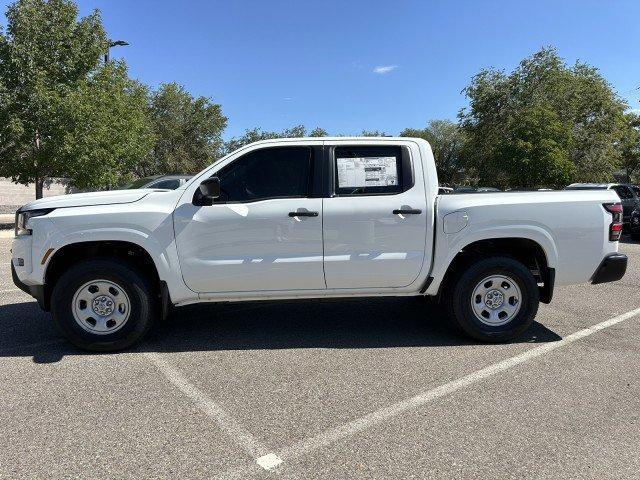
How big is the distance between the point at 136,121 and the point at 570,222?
17212mm

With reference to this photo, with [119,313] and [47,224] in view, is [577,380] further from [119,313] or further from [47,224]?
[47,224]

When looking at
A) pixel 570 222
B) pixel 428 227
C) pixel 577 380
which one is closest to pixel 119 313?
pixel 428 227

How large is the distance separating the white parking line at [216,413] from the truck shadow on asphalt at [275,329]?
54 centimetres

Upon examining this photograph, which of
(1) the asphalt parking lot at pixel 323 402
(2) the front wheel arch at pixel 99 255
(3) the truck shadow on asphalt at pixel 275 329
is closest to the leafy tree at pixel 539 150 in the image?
(1) the asphalt parking lot at pixel 323 402

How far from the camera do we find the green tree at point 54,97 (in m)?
14.0

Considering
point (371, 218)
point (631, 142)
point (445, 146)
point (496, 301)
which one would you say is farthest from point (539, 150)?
point (445, 146)

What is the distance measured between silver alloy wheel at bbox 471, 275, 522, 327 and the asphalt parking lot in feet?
0.94

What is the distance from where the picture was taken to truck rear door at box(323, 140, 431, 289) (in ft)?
14.7

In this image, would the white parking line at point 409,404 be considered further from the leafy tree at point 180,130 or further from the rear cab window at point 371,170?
the leafy tree at point 180,130

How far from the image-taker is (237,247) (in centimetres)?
443

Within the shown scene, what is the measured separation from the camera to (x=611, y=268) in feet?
15.4

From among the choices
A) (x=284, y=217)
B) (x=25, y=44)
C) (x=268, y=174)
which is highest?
(x=25, y=44)

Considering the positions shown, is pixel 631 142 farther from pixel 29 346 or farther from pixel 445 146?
pixel 29 346

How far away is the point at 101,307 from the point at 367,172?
9.15ft
